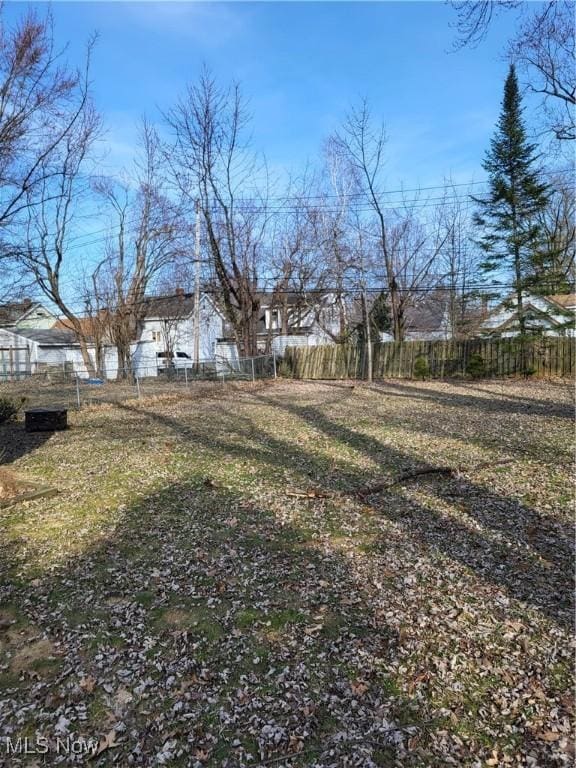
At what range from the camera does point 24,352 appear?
115 ft

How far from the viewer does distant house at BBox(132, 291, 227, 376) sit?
33.0m

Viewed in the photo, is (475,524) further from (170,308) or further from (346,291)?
(170,308)

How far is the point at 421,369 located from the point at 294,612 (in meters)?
18.2

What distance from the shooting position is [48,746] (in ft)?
6.63

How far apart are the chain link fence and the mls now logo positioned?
9.78 metres

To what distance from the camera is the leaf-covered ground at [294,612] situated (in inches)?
80.7

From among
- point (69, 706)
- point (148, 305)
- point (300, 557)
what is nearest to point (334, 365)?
point (148, 305)

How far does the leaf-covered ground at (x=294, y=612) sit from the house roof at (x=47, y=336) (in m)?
33.3

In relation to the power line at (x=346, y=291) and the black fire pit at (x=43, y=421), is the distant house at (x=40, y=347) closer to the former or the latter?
the power line at (x=346, y=291)

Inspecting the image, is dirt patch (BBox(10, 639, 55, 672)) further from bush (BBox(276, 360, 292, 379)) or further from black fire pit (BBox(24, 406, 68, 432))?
bush (BBox(276, 360, 292, 379))

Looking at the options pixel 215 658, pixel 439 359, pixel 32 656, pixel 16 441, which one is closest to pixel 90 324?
pixel 439 359

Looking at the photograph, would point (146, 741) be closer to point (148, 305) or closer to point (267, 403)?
point (267, 403)

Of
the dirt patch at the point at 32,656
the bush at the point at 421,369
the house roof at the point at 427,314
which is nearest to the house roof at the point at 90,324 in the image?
the bush at the point at 421,369

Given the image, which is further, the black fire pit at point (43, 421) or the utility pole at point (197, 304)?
the utility pole at point (197, 304)
